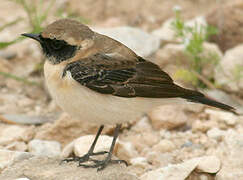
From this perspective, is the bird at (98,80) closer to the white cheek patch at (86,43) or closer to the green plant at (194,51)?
the white cheek patch at (86,43)

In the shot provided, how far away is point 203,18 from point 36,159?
5.08 meters

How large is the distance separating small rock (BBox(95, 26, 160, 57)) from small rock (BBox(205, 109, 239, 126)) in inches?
69.5

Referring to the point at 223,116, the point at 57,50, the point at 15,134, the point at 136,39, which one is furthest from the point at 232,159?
the point at 136,39

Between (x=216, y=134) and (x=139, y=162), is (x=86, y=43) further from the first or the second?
(x=216, y=134)

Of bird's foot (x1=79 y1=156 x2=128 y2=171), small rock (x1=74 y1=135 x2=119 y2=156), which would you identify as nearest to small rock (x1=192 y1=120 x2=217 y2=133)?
small rock (x1=74 y1=135 x2=119 y2=156)

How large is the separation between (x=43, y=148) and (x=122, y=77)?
5.67 feet

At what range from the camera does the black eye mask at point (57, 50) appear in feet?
18.6

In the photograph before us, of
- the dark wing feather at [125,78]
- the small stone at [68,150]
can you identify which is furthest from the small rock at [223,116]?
the small stone at [68,150]

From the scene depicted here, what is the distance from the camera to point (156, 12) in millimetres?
10812

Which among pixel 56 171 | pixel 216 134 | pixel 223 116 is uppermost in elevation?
pixel 223 116

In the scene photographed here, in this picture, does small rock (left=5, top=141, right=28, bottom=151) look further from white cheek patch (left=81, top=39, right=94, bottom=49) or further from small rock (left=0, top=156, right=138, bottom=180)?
white cheek patch (left=81, top=39, right=94, bottom=49)

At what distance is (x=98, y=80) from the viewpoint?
18.5 feet

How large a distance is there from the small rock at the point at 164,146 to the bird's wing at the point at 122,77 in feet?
3.91

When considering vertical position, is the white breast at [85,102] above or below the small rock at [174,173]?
above
